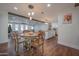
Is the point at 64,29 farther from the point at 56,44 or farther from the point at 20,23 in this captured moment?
the point at 20,23

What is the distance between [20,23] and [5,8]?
0.45 metres

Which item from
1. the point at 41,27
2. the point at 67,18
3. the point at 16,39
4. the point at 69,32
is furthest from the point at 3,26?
the point at 69,32

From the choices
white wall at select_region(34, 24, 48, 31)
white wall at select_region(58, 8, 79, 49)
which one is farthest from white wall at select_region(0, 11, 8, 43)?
white wall at select_region(58, 8, 79, 49)

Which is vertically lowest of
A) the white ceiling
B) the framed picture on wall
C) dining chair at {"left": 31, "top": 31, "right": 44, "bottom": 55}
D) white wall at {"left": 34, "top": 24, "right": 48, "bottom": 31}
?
dining chair at {"left": 31, "top": 31, "right": 44, "bottom": 55}

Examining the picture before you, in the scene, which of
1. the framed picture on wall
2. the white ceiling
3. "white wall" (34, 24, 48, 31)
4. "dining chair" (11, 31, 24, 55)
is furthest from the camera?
the framed picture on wall

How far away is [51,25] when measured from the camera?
2391mm

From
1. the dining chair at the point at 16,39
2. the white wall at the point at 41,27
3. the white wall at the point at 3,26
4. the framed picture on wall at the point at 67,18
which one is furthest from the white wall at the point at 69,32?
the white wall at the point at 3,26

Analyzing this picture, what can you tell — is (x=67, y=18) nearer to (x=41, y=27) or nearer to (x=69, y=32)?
(x=69, y=32)

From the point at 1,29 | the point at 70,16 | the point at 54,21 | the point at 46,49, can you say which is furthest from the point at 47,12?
the point at 1,29

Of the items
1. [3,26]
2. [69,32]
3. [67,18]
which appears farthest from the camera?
[69,32]

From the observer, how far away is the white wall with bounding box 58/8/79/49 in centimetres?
234

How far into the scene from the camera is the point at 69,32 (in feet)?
8.67

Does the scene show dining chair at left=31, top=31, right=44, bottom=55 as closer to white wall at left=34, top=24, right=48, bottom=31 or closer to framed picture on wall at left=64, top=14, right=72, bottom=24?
white wall at left=34, top=24, right=48, bottom=31

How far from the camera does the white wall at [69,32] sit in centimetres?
234
